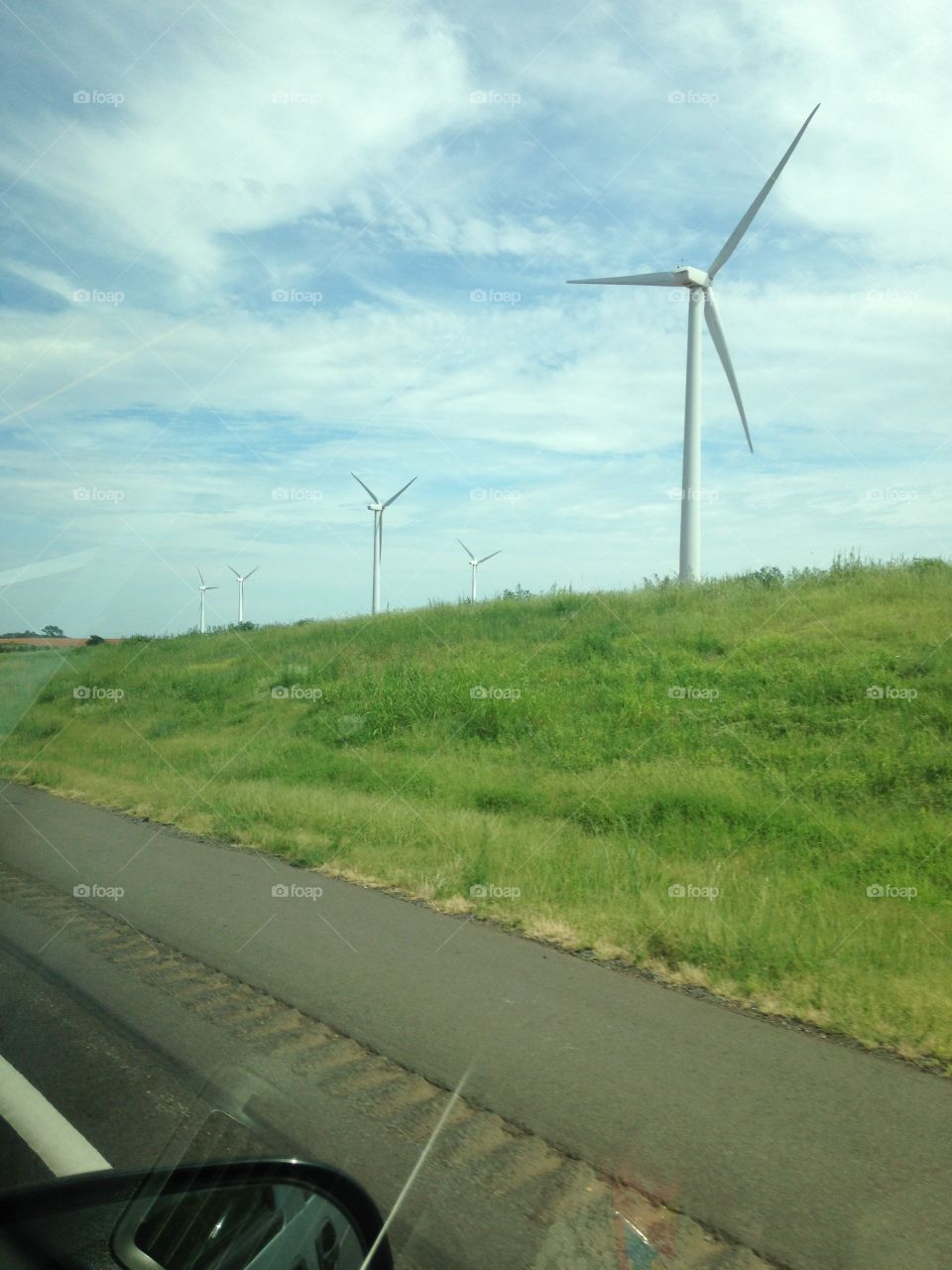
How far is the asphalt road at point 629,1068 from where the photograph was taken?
349 cm

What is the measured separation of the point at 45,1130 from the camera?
402 cm

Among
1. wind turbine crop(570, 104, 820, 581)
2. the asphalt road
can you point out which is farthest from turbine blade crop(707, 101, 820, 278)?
the asphalt road

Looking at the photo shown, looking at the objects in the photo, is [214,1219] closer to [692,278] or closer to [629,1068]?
[629,1068]

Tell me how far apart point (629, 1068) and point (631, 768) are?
7728mm

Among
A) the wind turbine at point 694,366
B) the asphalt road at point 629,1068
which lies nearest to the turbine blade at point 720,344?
the wind turbine at point 694,366

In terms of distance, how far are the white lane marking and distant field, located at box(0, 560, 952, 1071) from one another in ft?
11.5

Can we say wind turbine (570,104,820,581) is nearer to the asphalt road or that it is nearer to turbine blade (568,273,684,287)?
turbine blade (568,273,684,287)

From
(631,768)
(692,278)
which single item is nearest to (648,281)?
(692,278)

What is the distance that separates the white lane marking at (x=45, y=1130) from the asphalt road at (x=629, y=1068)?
56.0 inches

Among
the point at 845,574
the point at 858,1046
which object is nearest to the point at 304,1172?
the point at 858,1046

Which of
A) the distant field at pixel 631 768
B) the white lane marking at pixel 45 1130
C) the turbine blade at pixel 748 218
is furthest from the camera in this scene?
the turbine blade at pixel 748 218

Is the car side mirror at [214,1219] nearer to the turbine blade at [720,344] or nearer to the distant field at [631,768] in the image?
the distant field at [631,768]

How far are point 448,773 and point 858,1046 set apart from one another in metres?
8.09

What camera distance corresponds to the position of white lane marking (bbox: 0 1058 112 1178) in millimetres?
3736
